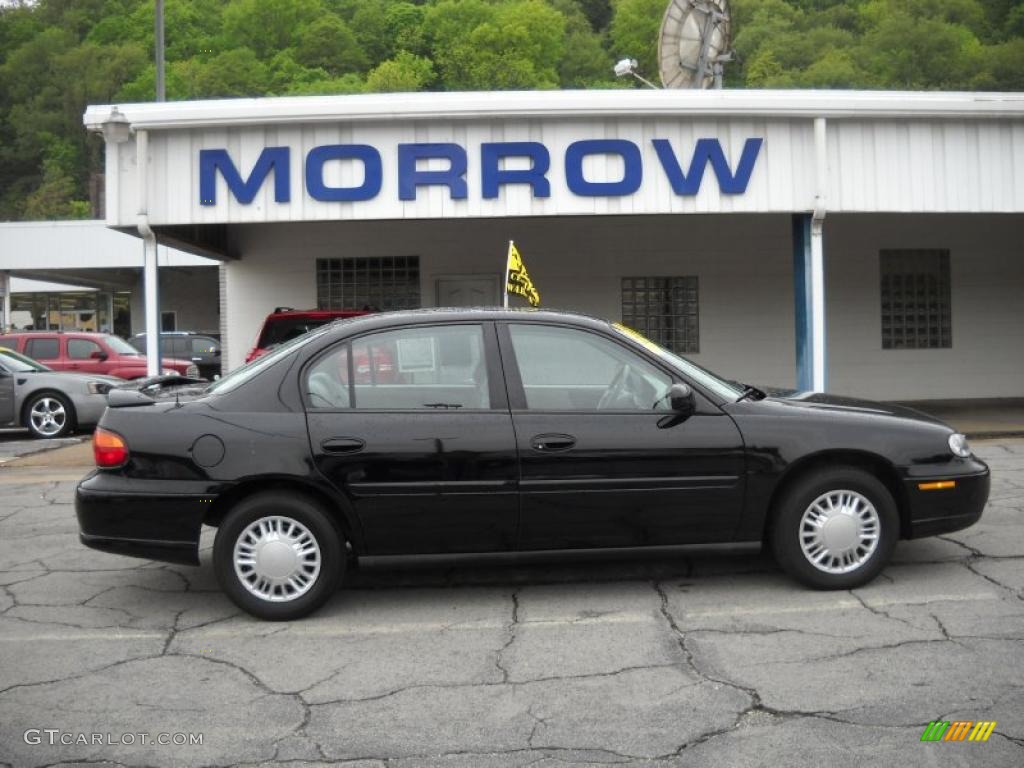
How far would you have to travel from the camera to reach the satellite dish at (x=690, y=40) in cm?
1677

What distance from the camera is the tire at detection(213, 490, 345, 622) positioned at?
5.27 meters

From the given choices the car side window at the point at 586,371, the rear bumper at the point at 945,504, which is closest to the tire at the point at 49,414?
the car side window at the point at 586,371

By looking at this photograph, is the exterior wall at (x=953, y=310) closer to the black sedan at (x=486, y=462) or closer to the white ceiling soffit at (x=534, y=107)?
the white ceiling soffit at (x=534, y=107)

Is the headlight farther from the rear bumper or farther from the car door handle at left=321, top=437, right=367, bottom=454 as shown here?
the car door handle at left=321, top=437, right=367, bottom=454

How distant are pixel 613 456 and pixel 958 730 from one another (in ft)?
6.98

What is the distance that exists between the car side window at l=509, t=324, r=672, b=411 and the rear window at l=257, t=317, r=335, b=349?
7528 mm

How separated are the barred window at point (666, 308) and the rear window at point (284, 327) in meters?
5.93

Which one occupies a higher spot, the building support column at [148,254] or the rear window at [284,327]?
the building support column at [148,254]

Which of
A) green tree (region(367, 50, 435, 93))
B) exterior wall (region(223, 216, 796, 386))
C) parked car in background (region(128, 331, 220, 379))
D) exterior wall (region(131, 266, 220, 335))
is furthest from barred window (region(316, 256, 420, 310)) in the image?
green tree (region(367, 50, 435, 93))

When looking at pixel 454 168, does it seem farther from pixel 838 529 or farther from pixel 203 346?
pixel 203 346

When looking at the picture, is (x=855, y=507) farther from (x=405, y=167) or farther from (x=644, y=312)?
(x=644, y=312)

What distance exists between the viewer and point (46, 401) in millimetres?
15078

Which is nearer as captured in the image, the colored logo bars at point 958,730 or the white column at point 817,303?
the colored logo bars at point 958,730

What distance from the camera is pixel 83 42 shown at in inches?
3046
